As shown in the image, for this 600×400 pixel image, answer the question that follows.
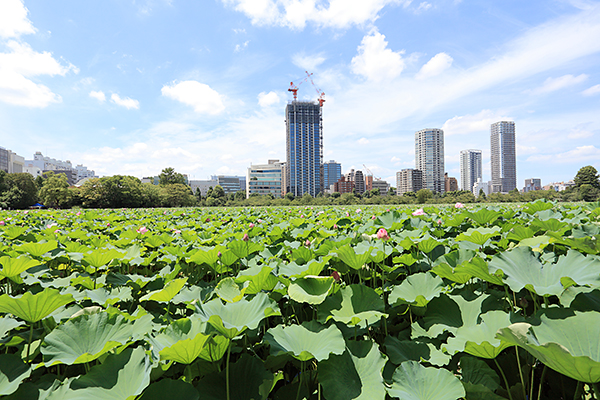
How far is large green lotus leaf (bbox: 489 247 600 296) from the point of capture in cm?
104

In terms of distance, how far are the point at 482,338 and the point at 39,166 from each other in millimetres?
172724

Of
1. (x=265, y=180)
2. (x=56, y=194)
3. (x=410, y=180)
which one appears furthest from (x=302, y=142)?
(x=56, y=194)

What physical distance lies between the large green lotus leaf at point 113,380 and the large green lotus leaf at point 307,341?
372 millimetres

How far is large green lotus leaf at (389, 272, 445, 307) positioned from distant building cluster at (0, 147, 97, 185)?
75.4 meters

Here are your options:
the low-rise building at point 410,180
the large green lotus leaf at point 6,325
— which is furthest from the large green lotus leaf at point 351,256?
the low-rise building at point 410,180

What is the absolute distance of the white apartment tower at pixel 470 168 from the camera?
14200 cm

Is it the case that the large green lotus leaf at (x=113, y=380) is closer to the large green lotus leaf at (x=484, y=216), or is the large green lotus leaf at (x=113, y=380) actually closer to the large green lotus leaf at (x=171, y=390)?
the large green lotus leaf at (x=171, y=390)

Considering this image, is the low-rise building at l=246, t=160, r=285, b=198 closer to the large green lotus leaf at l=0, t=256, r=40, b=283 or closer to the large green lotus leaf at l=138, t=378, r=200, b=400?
the large green lotus leaf at l=0, t=256, r=40, b=283

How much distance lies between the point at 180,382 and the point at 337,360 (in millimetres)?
461

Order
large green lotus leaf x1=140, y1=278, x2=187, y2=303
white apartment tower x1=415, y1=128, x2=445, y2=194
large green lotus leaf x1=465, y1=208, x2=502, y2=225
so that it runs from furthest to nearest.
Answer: white apartment tower x1=415, y1=128, x2=445, y2=194 < large green lotus leaf x1=465, y1=208, x2=502, y2=225 < large green lotus leaf x1=140, y1=278, x2=187, y2=303

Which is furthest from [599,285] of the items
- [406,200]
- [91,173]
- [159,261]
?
[91,173]

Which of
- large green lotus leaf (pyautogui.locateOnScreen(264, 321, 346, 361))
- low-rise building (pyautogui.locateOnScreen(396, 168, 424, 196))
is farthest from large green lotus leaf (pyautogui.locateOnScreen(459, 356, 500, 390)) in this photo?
low-rise building (pyautogui.locateOnScreen(396, 168, 424, 196))

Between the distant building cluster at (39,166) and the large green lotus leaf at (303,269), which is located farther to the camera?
the distant building cluster at (39,166)

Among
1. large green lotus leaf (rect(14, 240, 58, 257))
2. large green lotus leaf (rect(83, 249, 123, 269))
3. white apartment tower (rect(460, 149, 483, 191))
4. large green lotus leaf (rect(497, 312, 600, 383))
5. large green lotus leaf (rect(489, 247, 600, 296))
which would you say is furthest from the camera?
white apartment tower (rect(460, 149, 483, 191))
